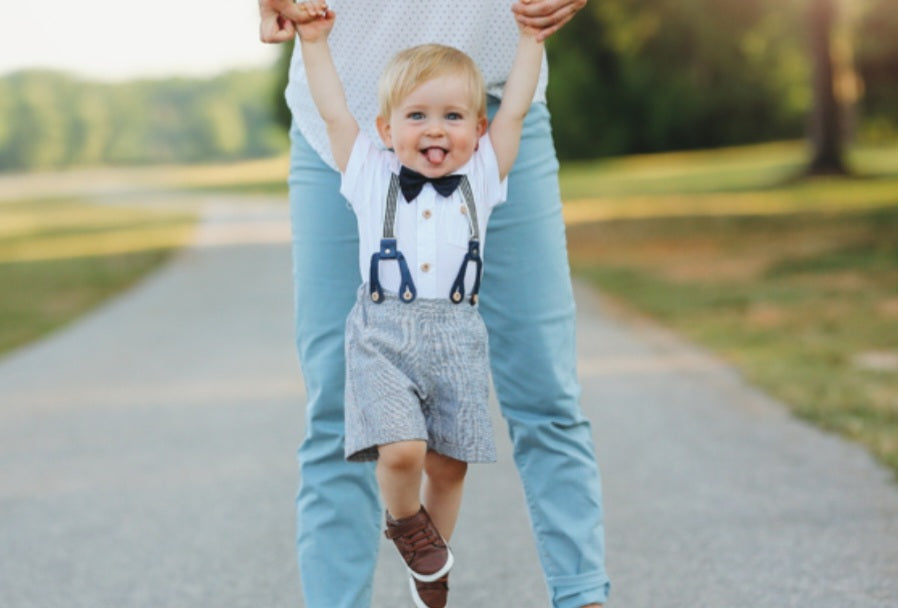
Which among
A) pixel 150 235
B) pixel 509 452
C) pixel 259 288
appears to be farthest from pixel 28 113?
pixel 509 452

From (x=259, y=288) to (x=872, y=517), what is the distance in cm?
892

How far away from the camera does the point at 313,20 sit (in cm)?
251

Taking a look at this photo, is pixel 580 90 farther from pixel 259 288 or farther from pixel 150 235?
pixel 259 288

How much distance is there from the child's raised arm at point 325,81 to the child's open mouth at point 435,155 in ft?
0.52

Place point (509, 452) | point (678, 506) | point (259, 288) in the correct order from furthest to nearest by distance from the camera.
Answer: point (259, 288) → point (509, 452) → point (678, 506)

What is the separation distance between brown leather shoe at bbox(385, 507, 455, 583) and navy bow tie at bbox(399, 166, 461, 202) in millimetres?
624

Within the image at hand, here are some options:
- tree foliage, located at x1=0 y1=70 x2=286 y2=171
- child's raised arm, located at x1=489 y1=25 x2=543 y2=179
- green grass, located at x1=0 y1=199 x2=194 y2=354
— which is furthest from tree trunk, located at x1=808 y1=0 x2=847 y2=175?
tree foliage, located at x1=0 y1=70 x2=286 y2=171

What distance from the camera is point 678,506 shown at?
4.13 meters

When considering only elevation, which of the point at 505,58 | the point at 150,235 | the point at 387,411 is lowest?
the point at 150,235

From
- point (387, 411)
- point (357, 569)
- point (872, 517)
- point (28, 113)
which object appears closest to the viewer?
point (387, 411)

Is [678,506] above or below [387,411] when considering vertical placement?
below

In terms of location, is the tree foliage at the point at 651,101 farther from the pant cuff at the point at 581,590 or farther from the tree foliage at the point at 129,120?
the tree foliage at the point at 129,120

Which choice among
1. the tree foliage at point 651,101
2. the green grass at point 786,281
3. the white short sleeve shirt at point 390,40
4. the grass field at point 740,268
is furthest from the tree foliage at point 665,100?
the white short sleeve shirt at point 390,40

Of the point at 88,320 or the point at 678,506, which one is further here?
the point at 88,320
